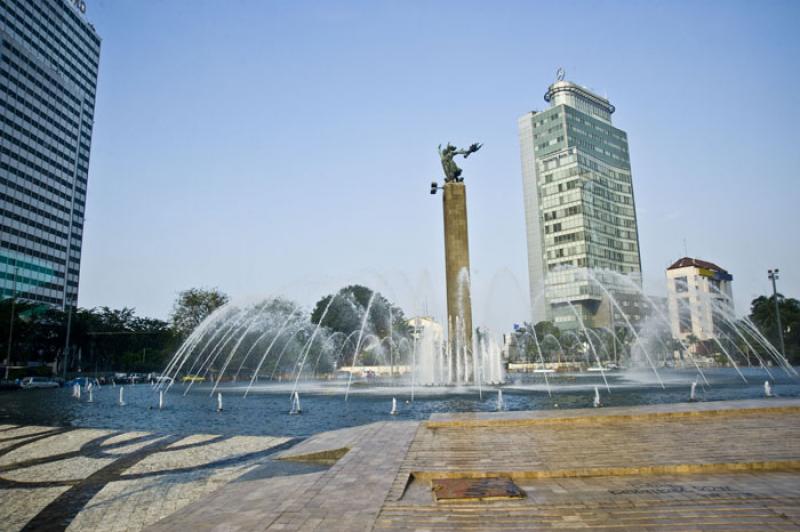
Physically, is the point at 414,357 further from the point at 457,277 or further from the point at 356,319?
the point at 356,319

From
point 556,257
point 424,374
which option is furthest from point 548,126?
point 424,374

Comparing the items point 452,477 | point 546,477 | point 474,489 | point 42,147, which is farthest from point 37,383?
point 42,147

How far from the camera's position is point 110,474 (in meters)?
10.2

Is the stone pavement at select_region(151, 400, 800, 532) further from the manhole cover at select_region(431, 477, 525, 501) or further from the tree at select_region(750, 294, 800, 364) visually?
the tree at select_region(750, 294, 800, 364)

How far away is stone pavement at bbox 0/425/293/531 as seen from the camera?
748cm

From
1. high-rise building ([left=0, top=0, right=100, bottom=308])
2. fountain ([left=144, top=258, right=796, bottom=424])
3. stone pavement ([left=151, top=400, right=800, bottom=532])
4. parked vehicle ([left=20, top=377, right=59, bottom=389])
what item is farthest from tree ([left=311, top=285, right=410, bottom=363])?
stone pavement ([left=151, top=400, right=800, bottom=532])

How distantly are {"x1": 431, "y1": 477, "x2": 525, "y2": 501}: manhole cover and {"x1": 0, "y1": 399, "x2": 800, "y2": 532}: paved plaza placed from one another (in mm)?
36

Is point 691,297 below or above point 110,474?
above

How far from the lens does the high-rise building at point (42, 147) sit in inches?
3878

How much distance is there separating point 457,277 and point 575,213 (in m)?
107

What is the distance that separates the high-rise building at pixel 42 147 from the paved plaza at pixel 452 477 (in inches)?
3920

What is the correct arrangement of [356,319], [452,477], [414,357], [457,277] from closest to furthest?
1. [452,477]
2. [457,277]
3. [414,357]
4. [356,319]

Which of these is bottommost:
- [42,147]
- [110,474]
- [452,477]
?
[110,474]

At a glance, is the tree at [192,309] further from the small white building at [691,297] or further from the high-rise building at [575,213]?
the small white building at [691,297]
